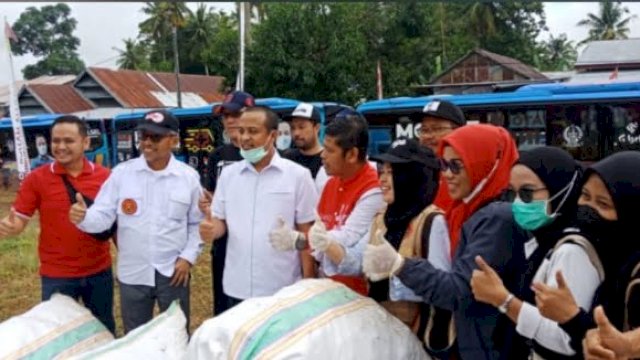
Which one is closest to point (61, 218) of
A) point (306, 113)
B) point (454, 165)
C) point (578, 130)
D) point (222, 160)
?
point (222, 160)

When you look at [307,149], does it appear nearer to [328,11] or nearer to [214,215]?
[214,215]

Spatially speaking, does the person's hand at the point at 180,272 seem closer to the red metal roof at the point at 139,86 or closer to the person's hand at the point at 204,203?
the person's hand at the point at 204,203

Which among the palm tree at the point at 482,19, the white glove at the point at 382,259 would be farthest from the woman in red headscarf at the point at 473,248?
the palm tree at the point at 482,19

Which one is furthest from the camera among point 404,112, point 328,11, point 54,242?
point 328,11

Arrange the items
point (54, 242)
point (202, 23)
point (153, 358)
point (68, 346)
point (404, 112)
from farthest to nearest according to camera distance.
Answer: point (202, 23)
point (404, 112)
point (54, 242)
point (68, 346)
point (153, 358)

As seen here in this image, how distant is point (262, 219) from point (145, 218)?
649 millimetres

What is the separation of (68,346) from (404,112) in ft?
34.5

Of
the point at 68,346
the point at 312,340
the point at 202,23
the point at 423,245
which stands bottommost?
the point at 68,346

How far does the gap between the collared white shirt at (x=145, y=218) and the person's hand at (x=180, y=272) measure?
0.02 meters

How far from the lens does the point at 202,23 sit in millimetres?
39531

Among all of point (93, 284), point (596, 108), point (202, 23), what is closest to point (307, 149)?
point (93, 284)

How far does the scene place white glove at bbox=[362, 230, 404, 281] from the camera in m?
2.19

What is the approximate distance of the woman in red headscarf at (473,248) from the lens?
216 cm

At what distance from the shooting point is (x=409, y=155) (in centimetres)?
249
